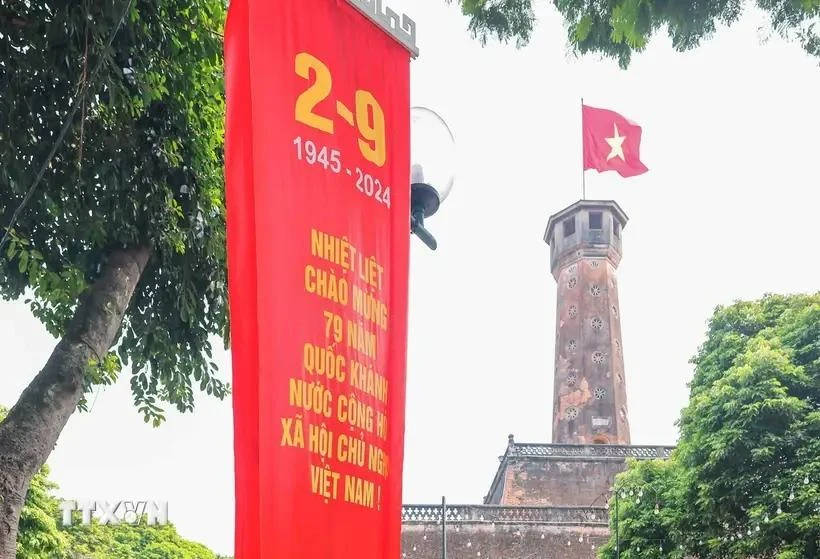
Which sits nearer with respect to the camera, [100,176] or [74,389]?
[74,389]

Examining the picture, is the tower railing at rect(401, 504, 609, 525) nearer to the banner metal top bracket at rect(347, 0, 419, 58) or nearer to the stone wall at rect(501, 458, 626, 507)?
the stone wall at rect(501, 458, 626, 507)

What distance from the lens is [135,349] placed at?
9773 mm

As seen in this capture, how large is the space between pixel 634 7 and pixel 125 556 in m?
29.6

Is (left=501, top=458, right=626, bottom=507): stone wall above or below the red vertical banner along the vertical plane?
above

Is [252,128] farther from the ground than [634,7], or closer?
closer

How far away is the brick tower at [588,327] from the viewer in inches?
1619

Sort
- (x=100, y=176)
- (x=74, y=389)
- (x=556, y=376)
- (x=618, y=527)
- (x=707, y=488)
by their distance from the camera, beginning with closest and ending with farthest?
(x=74, y=389)
(x=100, y=176)
(x=707, y=488)
(x=618, y=527)
(x=556, y=376)

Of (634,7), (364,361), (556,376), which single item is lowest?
(364,361)

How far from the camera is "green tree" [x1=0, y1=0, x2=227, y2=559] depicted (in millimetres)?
7527

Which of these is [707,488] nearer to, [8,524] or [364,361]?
[8,524]

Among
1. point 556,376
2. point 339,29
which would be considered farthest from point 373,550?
point 556,376

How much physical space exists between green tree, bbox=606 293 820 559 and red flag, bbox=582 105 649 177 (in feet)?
49.9

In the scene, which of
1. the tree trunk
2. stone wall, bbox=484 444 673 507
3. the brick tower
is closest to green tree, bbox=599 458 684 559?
the tree trunk

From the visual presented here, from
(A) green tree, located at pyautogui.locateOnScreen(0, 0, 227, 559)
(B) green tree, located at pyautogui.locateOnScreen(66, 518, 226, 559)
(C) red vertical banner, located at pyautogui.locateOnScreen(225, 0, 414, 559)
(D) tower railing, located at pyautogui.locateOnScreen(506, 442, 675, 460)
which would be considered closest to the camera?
(C) red vertical banner, located at pyautogui.locateOnScreen(225, 0, 414, 559)
